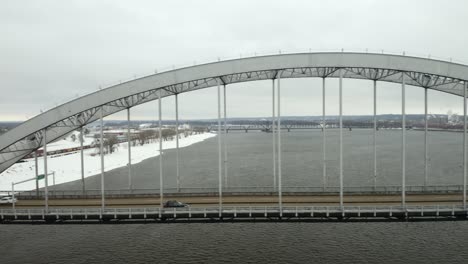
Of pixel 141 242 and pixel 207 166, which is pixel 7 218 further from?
pixel 207 166

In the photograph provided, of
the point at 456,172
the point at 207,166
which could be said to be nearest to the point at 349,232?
the point at 456,172

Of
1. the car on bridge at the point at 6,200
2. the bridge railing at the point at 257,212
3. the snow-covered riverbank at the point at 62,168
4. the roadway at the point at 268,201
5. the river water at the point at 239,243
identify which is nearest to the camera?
the bridge railing at the point at 257,212

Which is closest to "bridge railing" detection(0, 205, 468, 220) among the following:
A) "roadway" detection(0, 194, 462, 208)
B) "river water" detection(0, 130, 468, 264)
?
"roadway" detection(0, 194, 462, 208)

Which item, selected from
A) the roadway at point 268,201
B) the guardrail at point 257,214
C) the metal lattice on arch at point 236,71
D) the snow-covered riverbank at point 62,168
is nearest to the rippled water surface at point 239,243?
the roadway at point 268,201

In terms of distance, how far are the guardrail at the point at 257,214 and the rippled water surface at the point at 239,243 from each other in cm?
399

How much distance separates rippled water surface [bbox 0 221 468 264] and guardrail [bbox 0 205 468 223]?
399 cm

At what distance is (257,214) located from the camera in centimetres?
2069

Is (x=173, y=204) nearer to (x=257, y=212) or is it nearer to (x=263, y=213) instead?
(x=257, y=212)

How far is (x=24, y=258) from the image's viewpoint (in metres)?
23.8

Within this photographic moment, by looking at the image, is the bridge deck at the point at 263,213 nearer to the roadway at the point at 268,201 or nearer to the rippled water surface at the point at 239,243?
the roadway at the point at 268,201

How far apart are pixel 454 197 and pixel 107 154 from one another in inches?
3308

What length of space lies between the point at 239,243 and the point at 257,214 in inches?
283

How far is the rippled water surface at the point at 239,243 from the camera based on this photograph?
23.6m

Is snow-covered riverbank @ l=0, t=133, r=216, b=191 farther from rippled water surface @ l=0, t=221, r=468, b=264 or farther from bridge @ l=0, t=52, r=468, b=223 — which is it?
bridge @ l=0, t=52, r=468, b=223
